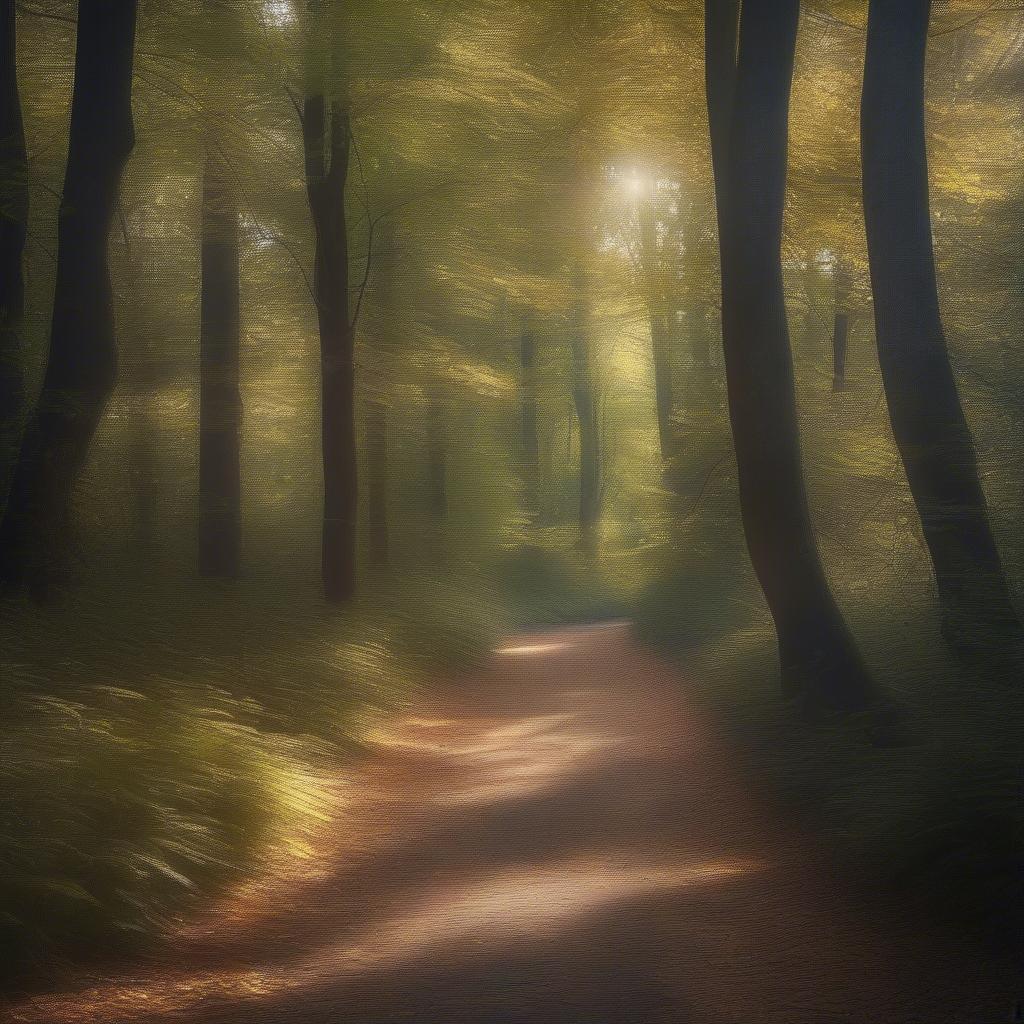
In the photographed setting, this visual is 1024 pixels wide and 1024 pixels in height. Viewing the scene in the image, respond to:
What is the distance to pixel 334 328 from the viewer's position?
13.9 meters

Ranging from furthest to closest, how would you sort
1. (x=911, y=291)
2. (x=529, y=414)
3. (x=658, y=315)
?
(x=529, y=414), (x=658, y=315), (x=911, y=291)

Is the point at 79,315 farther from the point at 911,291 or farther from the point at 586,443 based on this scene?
the point at 586,443

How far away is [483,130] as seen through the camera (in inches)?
491

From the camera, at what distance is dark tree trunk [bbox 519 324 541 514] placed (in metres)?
26.7

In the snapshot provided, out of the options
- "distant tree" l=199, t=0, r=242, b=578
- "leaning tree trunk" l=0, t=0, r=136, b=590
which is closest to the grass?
"leaning tree trunk" l=0, t=0, r=136, b=590

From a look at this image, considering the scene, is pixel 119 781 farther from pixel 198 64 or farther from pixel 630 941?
pixel 198 64

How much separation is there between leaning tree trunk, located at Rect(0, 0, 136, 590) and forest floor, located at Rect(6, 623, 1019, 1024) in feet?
11.2

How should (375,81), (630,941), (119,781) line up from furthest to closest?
(375,81) < (119,781) < (630,941)

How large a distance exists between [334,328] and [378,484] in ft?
19.3

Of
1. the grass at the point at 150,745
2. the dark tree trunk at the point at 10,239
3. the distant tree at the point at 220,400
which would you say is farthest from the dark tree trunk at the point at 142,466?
the dark tree trunk at the point at 10,239

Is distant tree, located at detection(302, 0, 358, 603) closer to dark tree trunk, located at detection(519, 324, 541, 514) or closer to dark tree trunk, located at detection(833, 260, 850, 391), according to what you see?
dark tree trunk, located at detection(833, 260, 850, 391)

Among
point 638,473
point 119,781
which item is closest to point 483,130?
point 119,781

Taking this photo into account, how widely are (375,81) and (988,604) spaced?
872cm

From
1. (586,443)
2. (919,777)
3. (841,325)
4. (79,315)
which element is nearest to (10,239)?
(79,315)
